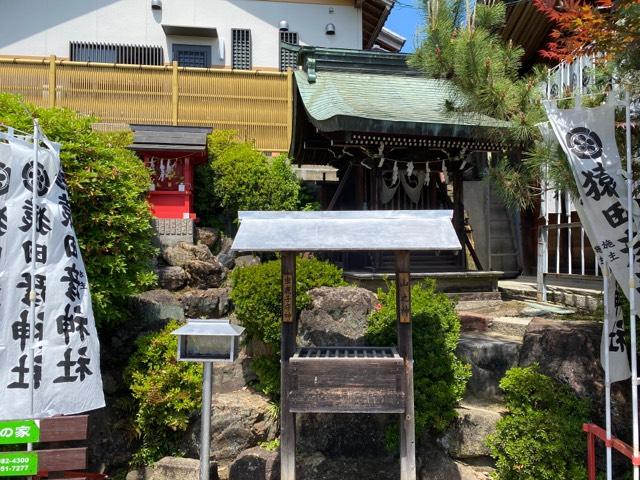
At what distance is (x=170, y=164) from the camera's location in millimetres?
10953

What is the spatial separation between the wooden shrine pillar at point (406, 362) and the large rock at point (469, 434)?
0.98 metres

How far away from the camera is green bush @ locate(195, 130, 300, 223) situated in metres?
11.4

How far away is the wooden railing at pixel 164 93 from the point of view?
44.0ft

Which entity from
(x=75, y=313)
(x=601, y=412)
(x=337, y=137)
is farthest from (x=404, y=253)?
(x=337, y=137)

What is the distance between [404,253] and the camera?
4402 millimetres

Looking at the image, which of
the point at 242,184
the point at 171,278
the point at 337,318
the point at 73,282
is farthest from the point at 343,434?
the point at 242,184

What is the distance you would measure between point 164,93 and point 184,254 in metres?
6.76

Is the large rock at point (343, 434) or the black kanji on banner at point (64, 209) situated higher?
the black kanji on banner at point (64, 209)

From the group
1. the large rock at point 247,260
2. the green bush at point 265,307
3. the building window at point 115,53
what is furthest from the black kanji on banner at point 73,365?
the building window at point 115,53

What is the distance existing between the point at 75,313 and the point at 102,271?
1.92m

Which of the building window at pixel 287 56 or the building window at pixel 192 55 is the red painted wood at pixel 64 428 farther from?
the building window at pixel 287 56

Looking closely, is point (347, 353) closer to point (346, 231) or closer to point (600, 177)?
point (346, 231)

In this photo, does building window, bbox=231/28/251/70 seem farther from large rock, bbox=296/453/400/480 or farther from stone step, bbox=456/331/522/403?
large rock, bbox=296/453/400/480

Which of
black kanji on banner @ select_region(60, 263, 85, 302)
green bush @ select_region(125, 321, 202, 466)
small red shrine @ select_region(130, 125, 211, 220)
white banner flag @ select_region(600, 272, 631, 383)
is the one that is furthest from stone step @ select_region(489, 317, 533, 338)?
small red shrine @ select_region(130, 125, 211, 220)
